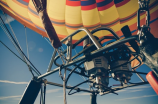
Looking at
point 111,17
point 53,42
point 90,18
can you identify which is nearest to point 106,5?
point 111,17

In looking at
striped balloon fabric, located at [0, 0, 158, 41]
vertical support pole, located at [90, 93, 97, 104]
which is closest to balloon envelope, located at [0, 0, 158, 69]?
striped balloon fabric, located at [0, 0, 158, 41]

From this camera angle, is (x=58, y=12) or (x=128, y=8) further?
(x=58, y=12)

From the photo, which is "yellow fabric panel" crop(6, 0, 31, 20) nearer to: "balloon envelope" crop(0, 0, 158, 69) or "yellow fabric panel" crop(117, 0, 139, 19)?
"balloon envelope" crop(0, 0, 158, 69)

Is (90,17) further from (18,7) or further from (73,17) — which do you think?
(18,7)

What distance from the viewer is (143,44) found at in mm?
1327

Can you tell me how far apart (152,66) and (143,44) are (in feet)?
1.00

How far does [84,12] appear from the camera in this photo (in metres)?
4.73

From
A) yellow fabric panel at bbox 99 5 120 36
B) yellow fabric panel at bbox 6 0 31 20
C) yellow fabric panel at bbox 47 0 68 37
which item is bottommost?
yellow fabric panel at bbox 99 5 120 36

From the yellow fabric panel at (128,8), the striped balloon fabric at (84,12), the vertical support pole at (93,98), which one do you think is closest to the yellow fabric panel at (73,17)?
the striped balloon fabric at (84,12)

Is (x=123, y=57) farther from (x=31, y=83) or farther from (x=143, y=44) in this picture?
(x=31, y=83)

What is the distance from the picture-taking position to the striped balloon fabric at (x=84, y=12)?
4.52 m

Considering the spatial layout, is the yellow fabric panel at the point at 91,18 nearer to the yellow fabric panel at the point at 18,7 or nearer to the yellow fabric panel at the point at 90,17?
the yellow fabric panel at the point at 90,17

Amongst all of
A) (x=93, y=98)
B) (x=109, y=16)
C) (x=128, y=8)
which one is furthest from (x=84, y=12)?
(x=93, y=98)

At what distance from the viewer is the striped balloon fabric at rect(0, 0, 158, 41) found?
178 inches
